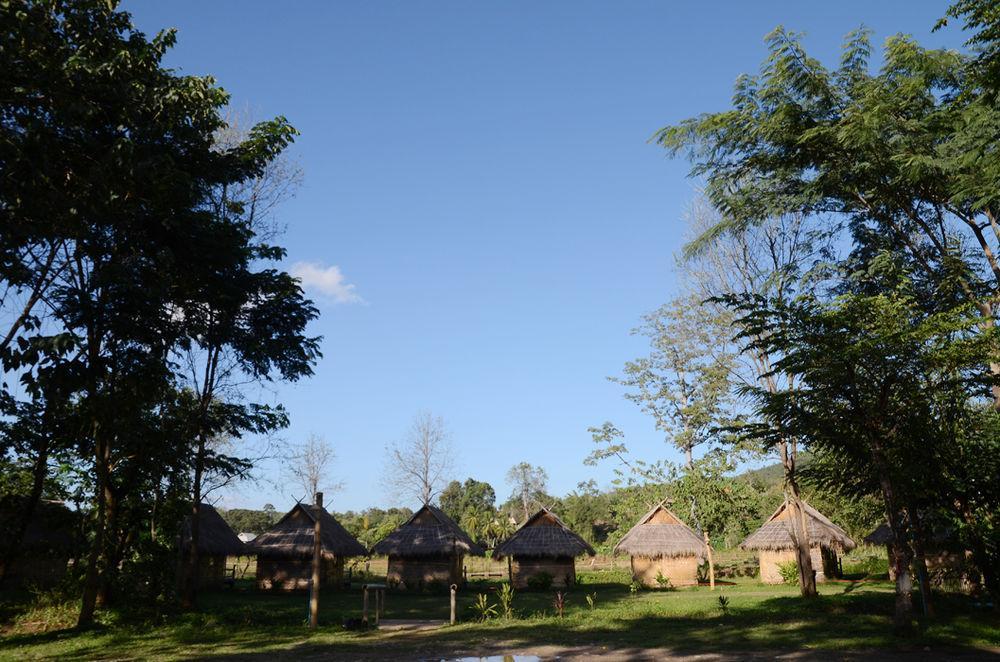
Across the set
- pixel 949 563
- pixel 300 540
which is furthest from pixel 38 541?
pixel 949 563

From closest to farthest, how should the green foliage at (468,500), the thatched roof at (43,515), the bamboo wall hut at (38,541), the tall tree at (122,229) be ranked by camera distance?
1. the tall tree at (122,229)
2. the thatched roof at (43,515)
3. the bamboo wall hut at (38,541)
4. the green foliage at (468,500)

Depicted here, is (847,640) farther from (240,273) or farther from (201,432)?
(201,432)

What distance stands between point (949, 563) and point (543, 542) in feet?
54.9

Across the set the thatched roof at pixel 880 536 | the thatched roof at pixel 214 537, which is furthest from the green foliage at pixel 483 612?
the thatched roof at pixel 880 536

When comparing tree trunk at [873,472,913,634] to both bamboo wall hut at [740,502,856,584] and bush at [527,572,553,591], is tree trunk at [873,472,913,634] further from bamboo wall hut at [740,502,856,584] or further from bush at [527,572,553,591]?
bush at [527,572,553,591]

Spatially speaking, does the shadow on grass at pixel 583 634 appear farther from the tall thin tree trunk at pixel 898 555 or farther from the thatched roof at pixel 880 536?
the thatched roof at pixel 880 536

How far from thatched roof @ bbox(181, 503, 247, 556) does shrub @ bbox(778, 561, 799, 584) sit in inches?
1015

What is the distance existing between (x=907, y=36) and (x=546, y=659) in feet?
50.9

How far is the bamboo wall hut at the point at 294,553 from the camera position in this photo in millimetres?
31750

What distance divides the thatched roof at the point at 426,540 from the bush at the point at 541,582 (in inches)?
123

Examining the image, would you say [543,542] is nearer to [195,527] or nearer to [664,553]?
[664,553]

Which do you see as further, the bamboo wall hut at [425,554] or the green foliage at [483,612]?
the bamboo wall hut at [425,554]

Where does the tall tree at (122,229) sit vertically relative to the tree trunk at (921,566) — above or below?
above

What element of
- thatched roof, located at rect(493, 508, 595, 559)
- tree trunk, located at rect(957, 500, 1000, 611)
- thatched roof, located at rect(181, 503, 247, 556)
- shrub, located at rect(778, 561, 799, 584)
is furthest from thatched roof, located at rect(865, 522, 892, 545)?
thatched roof, located at rect(181, 503, 247, 556)
